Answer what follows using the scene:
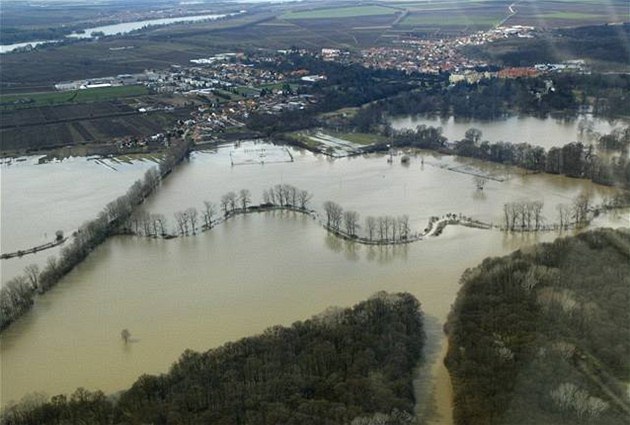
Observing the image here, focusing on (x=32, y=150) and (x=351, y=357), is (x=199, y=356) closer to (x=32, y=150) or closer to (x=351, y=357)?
(x=351, y=357)

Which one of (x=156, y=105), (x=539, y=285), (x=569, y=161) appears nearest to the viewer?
(x=539, y=285)

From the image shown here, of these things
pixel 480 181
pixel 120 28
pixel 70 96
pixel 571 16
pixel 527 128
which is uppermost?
pixel 120 28

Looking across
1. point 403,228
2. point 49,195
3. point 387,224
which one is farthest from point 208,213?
point 49,195

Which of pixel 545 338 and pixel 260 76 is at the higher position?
pixel 260 76

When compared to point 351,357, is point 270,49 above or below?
above

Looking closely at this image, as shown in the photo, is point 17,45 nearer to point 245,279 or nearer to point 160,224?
point 160,224

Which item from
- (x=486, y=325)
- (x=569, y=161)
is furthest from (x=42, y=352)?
(x=569, y=161)

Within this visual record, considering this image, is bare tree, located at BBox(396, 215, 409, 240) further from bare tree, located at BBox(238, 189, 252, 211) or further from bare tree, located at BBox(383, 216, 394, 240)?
bare tree, located at BBox(238, 189, 252, 211)
